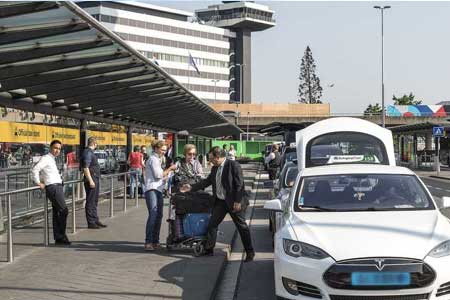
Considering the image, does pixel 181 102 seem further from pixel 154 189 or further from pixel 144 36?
pixel 144 36

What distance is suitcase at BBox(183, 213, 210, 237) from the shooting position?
31.3ft

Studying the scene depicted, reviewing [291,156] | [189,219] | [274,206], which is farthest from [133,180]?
[274,206]

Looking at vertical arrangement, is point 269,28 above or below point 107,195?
above

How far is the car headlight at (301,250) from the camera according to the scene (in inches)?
225

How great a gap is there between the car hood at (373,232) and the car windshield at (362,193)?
0.28 meters

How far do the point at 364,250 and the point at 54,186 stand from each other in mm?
5666

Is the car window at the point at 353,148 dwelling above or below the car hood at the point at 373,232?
above

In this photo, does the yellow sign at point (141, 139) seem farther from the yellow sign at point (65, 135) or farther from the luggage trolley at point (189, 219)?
the luggage trolley at point (189, 219)

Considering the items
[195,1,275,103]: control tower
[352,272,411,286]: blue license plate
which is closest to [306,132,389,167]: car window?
[352,272,411,286]: blue license plate

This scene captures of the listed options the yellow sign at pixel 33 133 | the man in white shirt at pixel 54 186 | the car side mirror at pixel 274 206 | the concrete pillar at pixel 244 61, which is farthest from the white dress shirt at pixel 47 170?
the concrete pillar at pixel 244 61

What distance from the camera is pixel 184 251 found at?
9.67 meters

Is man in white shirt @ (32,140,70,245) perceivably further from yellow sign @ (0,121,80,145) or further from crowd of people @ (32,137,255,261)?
yellow sign @ (0,121,80,145)

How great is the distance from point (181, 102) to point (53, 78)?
8333 millimetres

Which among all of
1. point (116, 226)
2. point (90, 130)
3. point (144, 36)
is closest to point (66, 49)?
point (116, 226)
